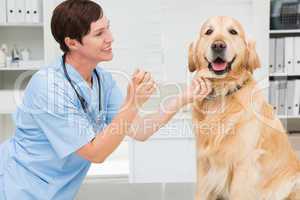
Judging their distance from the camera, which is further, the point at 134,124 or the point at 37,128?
the point at 134,124

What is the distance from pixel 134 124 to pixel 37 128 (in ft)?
1.16

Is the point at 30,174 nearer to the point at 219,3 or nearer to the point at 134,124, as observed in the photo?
the point at 134,124

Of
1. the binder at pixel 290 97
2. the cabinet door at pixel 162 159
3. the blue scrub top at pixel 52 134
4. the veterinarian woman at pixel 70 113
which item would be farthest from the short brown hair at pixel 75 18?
the binder at pixel 290 97

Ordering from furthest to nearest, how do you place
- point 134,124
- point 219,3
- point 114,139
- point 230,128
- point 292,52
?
point 292,52
point 219,3
point 134,124
point 230,128
point 114,139

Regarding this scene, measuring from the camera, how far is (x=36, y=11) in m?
2.29

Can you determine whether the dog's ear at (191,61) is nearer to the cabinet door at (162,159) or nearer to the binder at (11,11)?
the cabinet door at (162,159)

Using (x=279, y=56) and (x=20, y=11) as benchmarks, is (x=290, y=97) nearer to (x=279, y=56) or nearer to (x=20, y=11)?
(x=279, y=56)

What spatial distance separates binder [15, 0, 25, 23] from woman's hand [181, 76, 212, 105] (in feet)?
4.23

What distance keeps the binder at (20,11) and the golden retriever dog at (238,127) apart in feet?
4.22

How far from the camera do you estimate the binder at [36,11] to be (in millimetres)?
2277

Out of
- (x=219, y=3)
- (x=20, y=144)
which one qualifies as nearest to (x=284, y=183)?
(x=20, y=144)

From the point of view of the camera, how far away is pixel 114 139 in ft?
3.92

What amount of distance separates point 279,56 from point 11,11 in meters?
1.45

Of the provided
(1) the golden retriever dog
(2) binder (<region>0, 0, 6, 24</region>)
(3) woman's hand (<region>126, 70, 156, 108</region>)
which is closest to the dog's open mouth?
(1) the golden retriever dog
